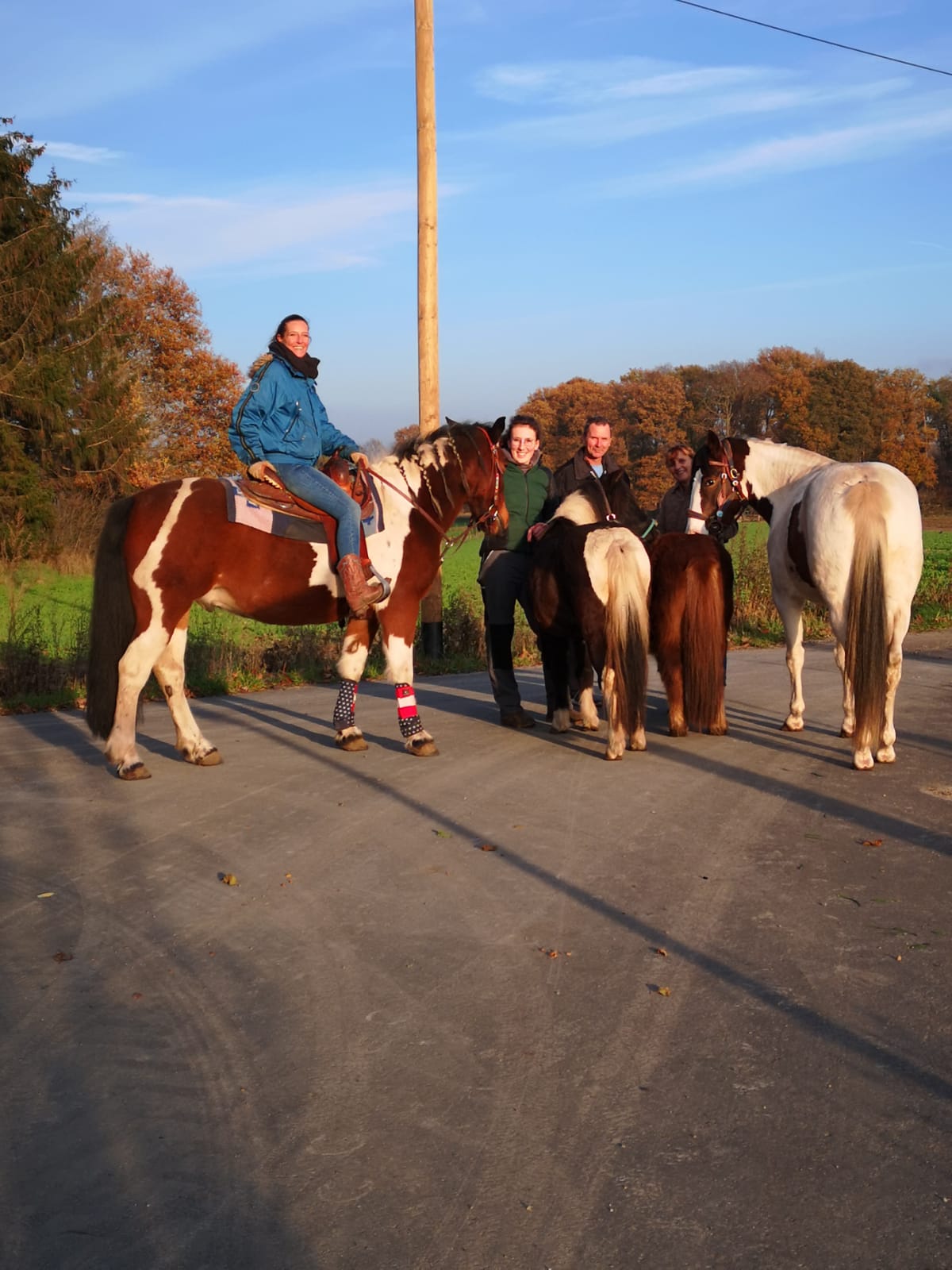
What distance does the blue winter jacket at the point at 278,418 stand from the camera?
7.75 meters

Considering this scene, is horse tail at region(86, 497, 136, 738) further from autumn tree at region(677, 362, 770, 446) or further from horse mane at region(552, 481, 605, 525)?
autumn tree at region(677, 362, 770, 446)

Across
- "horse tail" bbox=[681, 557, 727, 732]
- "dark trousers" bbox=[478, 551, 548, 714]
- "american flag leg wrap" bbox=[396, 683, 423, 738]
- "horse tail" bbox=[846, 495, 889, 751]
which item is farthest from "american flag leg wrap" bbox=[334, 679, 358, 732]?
"horse tail" bbox=[846, 495, 889, 751]

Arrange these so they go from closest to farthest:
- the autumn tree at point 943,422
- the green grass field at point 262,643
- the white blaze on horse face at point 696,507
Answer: the white blaze on horse face at point 696,507 < the green grass field at point 262,643 < the autumn tree at point 943,422

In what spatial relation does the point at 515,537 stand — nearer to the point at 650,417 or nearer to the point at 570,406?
the point at 650,417

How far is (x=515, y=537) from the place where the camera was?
Result: 9180mm

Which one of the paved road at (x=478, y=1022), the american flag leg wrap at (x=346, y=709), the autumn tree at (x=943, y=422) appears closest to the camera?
the paved road at (x=478, y=1022)

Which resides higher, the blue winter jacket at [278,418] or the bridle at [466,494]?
the blue winter jacket at [278,418]

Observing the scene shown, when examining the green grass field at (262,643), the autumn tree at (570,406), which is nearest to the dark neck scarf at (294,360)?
the green grass field at (262,643)

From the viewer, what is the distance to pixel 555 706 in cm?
911

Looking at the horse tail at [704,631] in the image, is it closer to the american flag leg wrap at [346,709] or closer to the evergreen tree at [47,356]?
the american flag leg wrap at [346,709]

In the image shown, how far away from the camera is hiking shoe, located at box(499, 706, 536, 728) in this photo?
368 inches

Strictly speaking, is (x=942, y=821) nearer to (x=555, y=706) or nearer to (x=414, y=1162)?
(x=555, y=706)

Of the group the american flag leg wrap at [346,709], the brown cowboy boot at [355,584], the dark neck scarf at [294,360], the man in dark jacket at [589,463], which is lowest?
the american flag leg wrap at [346,709]

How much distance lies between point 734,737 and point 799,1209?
6098 mm
